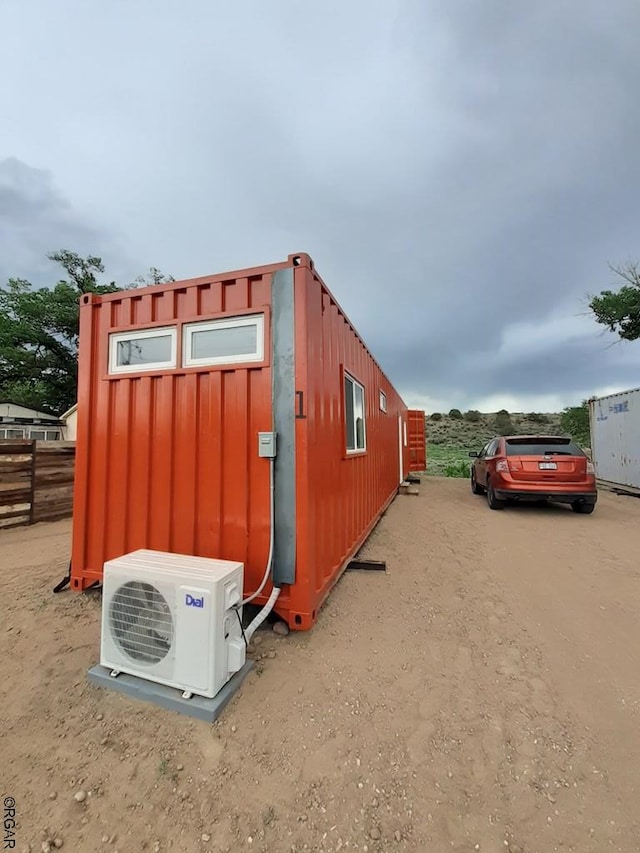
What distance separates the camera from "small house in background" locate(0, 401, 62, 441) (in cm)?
1291

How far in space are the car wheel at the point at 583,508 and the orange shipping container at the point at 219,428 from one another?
21.0ft

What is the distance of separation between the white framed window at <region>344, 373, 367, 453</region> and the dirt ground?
77.3 inches

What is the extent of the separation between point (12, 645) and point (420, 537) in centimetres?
501

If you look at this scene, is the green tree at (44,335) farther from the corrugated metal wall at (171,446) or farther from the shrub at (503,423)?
the shrub at (503,423)

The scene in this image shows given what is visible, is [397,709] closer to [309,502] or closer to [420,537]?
[309,502]

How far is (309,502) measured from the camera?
9.21 ft

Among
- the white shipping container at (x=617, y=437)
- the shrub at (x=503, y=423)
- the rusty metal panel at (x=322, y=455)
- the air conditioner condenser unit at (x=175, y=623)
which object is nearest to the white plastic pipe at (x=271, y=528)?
the rusty metal panel at (x=322, y=455)

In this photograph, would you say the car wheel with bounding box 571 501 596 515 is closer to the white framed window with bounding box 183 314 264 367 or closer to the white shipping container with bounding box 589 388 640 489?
the white shipping container with bounding box 589 388 640 489

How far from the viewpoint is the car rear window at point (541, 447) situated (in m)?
7.15

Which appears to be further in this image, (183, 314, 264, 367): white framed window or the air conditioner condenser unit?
(183, 314, 264, 367): white framed window

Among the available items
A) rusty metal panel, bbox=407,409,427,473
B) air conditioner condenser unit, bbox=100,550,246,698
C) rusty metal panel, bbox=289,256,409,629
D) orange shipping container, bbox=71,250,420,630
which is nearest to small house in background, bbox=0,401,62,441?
orange shipping container, bbox=71,250,420,630

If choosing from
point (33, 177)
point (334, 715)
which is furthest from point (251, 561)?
point (33, 177)

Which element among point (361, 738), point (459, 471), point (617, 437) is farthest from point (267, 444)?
point (459, 471)

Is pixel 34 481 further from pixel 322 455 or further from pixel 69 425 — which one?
pixel 69 425
